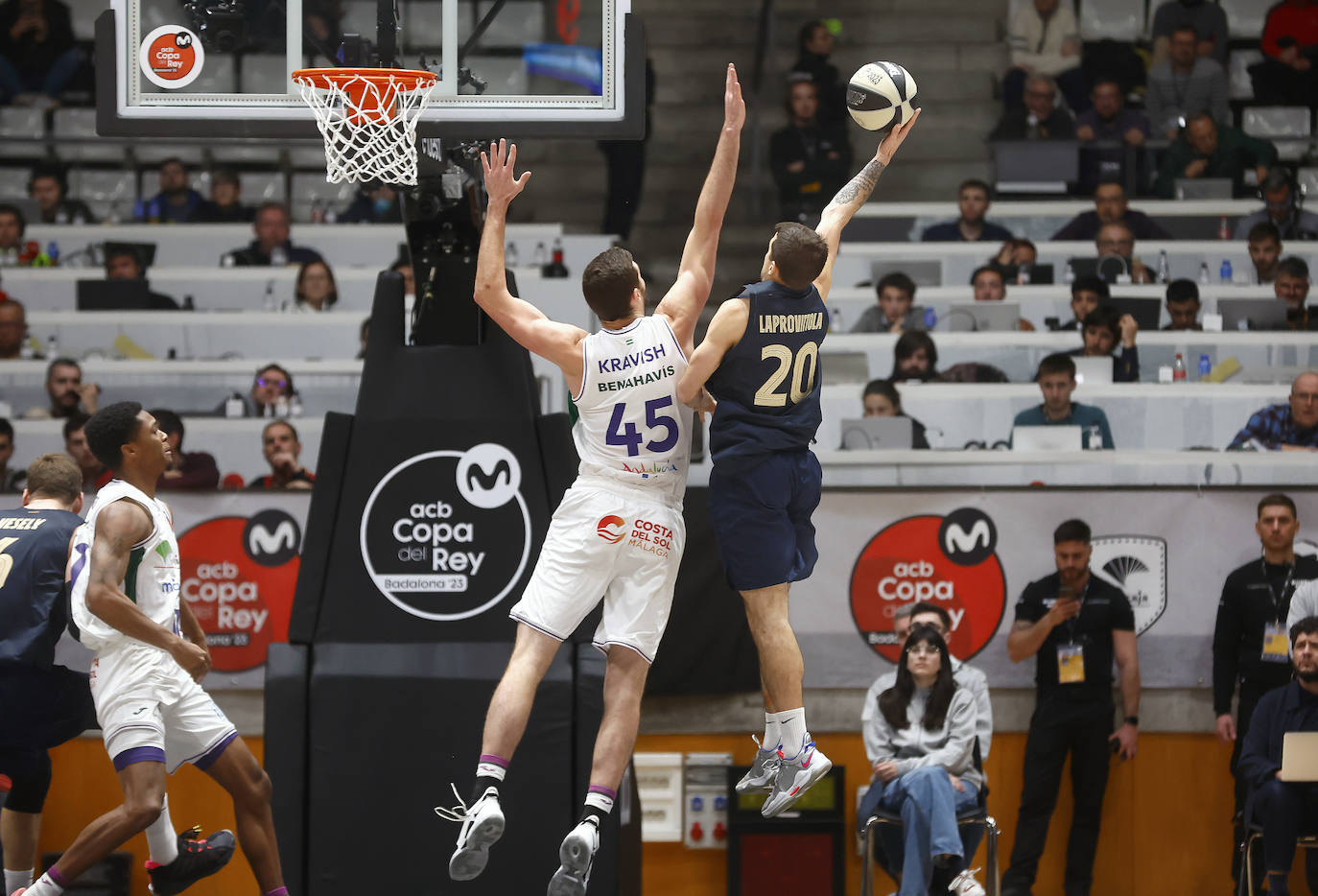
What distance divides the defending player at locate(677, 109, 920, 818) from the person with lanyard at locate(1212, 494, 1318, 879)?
4294 mm

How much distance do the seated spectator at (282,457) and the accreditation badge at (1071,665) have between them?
4.61 m

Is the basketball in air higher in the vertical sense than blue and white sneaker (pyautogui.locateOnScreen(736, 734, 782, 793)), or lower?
higher

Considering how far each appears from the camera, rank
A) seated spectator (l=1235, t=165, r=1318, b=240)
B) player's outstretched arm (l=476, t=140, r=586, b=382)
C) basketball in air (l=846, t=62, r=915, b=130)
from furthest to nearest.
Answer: seated spectator (l=1235, t=165, r=1318, b=240), basketball in air (l=846, t=62, r=915, b=130), player's outstretched arm (l=476, t=140, r=586, b=382)

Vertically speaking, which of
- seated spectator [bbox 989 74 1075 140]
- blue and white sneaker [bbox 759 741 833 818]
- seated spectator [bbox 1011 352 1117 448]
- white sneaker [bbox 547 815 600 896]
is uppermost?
seated spectator [bbox 989 74 1075 140]

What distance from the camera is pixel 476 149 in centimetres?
748

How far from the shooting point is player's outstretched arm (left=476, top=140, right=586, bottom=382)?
6.26 meters

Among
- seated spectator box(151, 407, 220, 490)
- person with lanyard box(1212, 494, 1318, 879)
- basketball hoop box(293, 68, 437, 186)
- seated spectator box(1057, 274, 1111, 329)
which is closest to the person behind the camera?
basketball hoop box(293, 68, 437, 186)

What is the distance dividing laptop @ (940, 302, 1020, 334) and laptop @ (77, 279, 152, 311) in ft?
19.7

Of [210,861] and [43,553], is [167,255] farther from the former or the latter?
[210,861]

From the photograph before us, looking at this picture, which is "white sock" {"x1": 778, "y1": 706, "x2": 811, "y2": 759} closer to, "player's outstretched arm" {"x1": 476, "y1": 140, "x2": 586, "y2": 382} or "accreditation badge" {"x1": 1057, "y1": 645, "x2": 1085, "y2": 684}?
"player's outstretched arm" {"x1": 476, "y1": 140, "x2": 586, "y2": 382}

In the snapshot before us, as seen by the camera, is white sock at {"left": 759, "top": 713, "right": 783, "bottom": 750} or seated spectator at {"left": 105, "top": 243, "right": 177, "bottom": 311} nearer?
white sock at {"left": 759, "top": 713, "right": 783, "bottom": 750}

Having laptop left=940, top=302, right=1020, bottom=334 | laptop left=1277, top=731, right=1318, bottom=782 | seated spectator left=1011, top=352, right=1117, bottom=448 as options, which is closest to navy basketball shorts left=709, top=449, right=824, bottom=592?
laptop left=1277, top=731, right=1318, bottom=782

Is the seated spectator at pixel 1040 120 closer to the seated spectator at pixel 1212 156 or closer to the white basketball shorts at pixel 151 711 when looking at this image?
the seated spectator at pixel 1212 156

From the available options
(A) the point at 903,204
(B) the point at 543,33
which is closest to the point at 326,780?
(B) the point at 543,33
